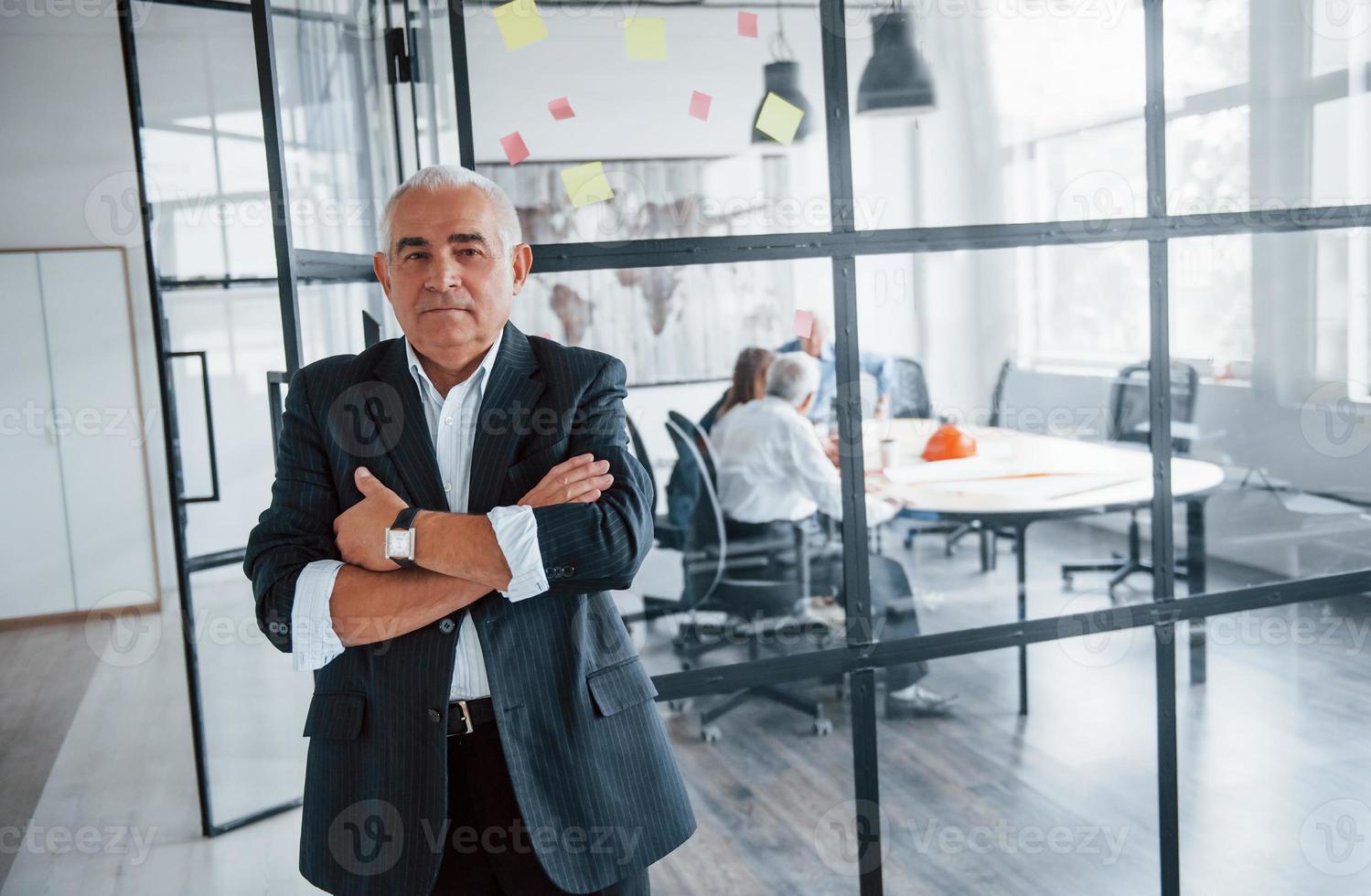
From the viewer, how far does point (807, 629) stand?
3439 millimetres

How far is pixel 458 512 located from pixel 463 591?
125mm

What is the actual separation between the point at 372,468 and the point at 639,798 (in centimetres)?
56

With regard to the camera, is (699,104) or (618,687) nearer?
(618,687)

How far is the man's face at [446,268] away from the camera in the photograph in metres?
1.43

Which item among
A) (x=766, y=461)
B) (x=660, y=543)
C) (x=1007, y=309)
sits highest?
(x=1007, y=309)

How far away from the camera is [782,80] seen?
2150 mm

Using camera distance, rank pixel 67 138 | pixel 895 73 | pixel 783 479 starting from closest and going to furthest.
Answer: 1. pixel 895 73
2. pixel 783 479
3. pixel 67 138

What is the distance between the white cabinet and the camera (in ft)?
18.4

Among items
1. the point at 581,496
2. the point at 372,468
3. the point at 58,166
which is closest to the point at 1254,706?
the point at 581,496

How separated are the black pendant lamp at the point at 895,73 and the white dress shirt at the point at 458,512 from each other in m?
1.02

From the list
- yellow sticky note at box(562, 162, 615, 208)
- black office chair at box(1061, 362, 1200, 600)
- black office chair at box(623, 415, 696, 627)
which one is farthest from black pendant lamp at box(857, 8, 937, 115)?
black office chair at box(623, 415, 696, 627)

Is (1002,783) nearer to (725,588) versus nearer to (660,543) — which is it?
(725,588)

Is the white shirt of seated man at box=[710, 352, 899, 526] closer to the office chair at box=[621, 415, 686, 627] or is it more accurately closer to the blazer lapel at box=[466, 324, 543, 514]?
the office chair at box=[621, 415, 686, 627]

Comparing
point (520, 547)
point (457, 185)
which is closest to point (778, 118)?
point (457, 185)
